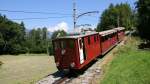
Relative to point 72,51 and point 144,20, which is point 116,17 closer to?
point 144,20

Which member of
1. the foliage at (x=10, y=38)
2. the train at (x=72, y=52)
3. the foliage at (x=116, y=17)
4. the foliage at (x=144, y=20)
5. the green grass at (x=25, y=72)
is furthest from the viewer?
the foliage at (x=116, y=17)

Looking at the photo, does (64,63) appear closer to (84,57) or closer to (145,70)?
(84,57)

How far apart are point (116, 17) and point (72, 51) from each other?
9884 centimetres

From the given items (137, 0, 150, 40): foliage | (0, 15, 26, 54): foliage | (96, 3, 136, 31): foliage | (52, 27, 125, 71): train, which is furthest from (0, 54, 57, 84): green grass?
(96, 3, 136, 31): foliage

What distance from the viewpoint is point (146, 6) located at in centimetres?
5909

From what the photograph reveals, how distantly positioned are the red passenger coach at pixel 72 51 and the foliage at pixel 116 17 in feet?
275

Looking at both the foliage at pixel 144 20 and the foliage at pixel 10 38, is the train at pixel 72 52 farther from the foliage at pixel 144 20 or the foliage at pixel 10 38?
the foliage at pixel 10 38

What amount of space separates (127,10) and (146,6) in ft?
246

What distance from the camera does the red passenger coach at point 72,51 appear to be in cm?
2228

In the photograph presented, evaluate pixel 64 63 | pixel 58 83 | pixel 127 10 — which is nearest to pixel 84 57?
pixel 64 63

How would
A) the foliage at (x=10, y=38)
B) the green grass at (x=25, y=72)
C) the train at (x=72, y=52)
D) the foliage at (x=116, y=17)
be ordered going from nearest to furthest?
the train at (x=72, y=52) → the green grass at (x=25, y=72) → the foliage at (x=10, y=38) → the foliage at (x=116, y=17)

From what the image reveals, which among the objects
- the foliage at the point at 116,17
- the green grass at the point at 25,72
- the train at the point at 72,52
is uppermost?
the foliage at the point at 116,17

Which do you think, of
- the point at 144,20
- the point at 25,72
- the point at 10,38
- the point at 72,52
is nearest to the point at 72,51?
the point at 72,52

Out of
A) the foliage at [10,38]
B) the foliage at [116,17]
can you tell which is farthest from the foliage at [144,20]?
the foliage at [116,17]
